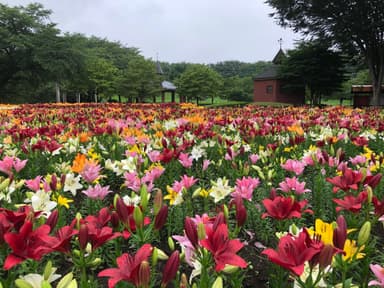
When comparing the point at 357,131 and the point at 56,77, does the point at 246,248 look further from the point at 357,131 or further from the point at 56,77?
the point at 56,77

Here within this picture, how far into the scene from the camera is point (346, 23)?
2998 centimetres

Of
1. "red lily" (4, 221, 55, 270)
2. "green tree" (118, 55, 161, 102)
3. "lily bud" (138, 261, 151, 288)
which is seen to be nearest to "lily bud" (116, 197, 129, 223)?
"red lily" (4, 221, 55, 270)

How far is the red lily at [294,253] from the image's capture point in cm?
117

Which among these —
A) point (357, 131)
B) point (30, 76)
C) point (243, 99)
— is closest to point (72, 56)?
point (30, 76)

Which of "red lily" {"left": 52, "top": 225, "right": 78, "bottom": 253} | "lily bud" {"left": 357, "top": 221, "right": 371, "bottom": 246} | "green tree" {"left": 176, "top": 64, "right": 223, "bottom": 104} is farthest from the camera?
"green tree" {"left": 176, "top": 64, "right": 223, "bottom": 104}

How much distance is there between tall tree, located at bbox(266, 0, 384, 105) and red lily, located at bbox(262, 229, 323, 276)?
31662 mm

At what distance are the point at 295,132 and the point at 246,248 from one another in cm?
284

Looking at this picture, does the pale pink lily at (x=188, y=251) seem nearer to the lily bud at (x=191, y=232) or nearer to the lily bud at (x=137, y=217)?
the lily bud at (x=191, y=232)

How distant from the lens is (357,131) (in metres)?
5.38

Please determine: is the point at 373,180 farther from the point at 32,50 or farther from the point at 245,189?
the point at 32,50

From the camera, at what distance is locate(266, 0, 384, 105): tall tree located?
2930 cm

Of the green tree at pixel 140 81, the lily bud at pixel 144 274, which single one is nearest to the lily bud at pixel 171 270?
the lily bud at pixel 144 274

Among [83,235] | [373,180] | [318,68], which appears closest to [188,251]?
[83,235]

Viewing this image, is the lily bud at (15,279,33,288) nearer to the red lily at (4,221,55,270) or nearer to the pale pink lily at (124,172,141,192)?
the red lily at (4,221,55,270)
